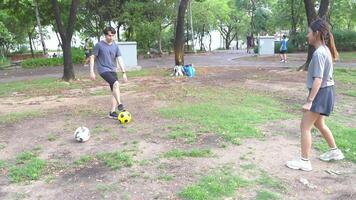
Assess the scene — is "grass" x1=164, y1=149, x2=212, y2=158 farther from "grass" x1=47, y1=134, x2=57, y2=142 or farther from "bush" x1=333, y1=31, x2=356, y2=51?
"bush" x1=333, y1=31, x2=356, y2=51

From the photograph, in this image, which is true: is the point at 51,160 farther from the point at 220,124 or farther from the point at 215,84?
the point at 215,84

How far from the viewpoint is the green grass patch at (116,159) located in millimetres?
5016

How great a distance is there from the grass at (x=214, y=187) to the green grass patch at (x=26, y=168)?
187 cm

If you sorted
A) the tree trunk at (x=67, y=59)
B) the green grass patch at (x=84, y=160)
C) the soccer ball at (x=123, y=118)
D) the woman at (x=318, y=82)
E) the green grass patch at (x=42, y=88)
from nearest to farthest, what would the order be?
the woman at (x=318, y=82) < the green grass patch at (x=84, y=160) < the soccer ball at (x=123, y=118) < the green grass patch at (x=42, y=88) < the tree trunk at (x=67, y=59)

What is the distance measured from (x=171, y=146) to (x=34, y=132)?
8.54 feet

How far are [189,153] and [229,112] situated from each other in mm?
2723

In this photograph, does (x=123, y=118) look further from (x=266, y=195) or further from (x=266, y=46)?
(x=266, y=46)

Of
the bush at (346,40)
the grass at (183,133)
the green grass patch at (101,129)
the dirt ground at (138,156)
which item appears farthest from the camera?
the bush at (346,40)

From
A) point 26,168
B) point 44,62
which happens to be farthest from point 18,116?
point 44,62

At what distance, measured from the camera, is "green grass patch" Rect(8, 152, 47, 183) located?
4.74 metres

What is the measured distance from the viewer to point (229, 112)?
26.0 feet

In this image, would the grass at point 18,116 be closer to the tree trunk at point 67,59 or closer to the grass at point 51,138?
the grass at point 51,138

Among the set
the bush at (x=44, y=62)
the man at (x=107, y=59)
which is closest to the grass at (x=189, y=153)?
the man at (x=107, y=59)

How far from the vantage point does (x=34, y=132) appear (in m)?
6.91
